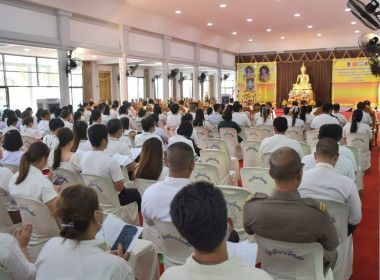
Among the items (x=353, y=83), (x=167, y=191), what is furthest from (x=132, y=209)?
(x=353, y=83)

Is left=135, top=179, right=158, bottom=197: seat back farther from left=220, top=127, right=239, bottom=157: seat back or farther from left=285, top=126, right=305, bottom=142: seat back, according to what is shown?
left=285, top=126, right=305, bottom=142: seat back

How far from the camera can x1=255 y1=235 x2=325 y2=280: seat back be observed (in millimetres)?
2057

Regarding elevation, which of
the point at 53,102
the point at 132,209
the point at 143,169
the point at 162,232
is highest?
the point at 53,102

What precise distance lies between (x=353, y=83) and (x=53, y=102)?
57.3 feet

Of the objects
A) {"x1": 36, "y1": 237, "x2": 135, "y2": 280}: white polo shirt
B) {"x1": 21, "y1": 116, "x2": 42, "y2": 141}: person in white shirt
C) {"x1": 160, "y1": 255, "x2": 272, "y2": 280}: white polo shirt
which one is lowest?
{"x1": 36, "y1": 237, "x2": 135, "y2": 280}: white polo shirt

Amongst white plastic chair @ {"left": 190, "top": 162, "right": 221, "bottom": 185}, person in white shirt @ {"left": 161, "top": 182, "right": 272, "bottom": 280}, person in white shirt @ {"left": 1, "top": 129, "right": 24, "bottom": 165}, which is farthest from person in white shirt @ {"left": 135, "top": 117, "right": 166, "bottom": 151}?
person in white shirt @ {"left": 161, "top": 182, "right": 272, "bottom": 280}

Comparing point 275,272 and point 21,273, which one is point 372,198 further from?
point 21,273

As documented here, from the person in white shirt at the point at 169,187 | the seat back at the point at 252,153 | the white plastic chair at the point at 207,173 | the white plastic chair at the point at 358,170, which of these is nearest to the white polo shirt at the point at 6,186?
the person in white shirt at the point at 169,187

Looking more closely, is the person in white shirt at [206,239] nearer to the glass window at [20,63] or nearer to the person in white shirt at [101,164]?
the person in white shirt at [101,164]

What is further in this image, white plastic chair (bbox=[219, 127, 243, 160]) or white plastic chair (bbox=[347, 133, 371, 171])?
white plastic chair (bbox=[219, 127, 243, 160])

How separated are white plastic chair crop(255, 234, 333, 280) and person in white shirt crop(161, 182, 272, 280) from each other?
2.92 feet

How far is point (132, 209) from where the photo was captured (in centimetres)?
395

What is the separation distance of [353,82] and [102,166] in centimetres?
2060

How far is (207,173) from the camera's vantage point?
402cm
